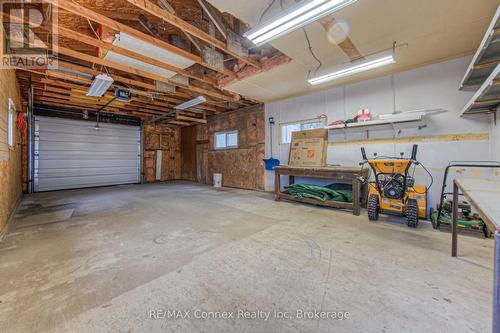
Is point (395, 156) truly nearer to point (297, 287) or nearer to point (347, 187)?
point (347, 187)

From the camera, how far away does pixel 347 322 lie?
1.26 m

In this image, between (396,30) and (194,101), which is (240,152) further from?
(396,30)

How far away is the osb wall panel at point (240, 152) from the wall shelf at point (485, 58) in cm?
455

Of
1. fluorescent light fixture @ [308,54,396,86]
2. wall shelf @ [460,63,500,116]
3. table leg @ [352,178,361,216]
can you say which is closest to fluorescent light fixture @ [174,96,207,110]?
fluorescent light fixture @ [308,54,396,86]

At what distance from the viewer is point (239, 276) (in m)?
1.75

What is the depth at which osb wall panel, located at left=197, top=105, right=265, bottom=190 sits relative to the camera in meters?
6.63

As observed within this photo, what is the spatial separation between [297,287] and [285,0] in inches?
114

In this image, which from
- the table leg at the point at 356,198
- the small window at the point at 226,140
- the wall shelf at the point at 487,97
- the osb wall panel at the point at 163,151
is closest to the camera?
the wall shelf at the point at 487,97

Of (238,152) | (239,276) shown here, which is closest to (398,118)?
(239,276)

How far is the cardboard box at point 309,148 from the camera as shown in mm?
4750

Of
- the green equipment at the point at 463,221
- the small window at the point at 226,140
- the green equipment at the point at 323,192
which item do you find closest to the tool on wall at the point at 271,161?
the green equipment at the point at 323,192

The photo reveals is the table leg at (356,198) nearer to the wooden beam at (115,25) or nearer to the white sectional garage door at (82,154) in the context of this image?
the wooden beam at (115,25)

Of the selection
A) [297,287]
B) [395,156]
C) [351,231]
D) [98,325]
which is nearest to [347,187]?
[395,156]

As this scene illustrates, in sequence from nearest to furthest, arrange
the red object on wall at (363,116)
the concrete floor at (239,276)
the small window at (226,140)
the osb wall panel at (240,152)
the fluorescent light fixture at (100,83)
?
the concrete floor at (239,276)
the fluorescent light fixture at (100,83)
the red object on wall at (363,116)
the osb wall panel at (240,152)
the small window at (226,140)
